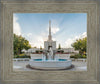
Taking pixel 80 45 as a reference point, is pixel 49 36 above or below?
above

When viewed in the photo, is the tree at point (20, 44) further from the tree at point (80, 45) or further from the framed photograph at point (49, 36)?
the tree at point (80, 45)

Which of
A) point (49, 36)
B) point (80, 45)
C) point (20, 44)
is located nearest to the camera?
point (20, 44)

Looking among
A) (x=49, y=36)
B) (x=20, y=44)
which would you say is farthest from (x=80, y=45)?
(x=20, y=44)

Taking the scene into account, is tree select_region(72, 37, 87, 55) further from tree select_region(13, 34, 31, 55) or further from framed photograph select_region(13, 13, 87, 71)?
tree select_region(13, 34, 31, 55)

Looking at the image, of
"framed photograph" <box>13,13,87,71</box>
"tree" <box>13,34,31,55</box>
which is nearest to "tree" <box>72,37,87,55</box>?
"framed photograph" <box>13,13,87,71</box>

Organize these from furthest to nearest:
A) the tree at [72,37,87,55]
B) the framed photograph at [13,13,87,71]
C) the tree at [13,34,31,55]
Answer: the tree at [72,37,87,55] → the tree at [13,34,31,55] → the framed photograph at [13,13,87,71]

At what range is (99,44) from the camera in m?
2.43

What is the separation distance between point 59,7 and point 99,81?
206cm

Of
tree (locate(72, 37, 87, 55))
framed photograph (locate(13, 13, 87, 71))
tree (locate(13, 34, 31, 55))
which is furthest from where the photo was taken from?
tree (locate(72, 37, 87, 55))

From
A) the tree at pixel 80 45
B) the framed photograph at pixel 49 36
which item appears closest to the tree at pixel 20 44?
the framed photograph at pixel 49 36

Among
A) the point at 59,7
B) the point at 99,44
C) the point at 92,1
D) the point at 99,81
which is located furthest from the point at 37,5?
the point at 99,81

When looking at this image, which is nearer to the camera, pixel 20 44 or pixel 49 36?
pixel 20 44

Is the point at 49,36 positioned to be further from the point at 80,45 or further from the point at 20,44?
the point at 80,45

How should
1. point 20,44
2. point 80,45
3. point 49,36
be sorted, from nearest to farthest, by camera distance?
point 20,44 → point 49,36 → point 80,45
